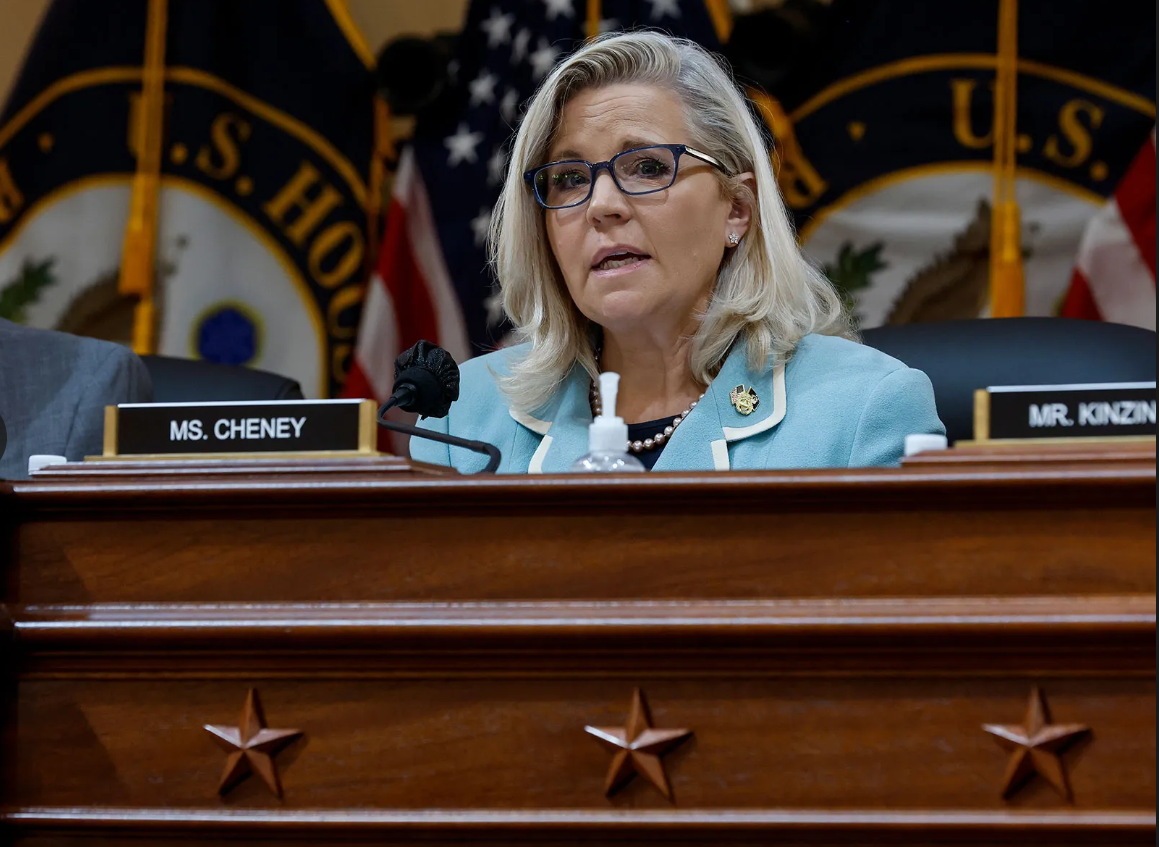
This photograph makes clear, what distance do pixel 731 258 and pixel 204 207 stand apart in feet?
6.44

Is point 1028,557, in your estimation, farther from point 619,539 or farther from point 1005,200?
point 1005,200

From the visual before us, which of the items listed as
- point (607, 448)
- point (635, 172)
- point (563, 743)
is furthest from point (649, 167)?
point (563, 743)

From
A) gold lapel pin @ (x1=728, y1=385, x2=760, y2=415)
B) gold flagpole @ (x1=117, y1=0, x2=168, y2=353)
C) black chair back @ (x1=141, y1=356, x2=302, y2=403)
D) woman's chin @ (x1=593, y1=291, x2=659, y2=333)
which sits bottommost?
gold lapel pin @ (x1=728, y1=385, x2=760, y2=415)

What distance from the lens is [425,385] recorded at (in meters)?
1.32

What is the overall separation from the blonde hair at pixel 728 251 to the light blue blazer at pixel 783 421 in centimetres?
4

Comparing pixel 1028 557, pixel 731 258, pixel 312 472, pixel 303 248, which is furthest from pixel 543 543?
pixel 303 248

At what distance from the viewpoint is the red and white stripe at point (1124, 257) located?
289 cm

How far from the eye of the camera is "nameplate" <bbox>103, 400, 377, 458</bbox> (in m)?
1.07

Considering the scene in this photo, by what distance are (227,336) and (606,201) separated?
1.95 m

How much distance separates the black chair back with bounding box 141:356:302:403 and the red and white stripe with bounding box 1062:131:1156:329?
1.72m

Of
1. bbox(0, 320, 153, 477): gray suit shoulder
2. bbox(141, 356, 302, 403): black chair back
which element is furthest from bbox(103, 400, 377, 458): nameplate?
bbox(141, 356, 302, 403): black chair back

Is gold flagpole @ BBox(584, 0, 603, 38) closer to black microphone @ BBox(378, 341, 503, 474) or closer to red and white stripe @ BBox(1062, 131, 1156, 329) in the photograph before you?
red and white stripe @ BBox(1062, 131, 1156, 329)

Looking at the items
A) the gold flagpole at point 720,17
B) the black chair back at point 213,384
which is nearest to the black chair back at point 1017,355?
the black chair back at point 213,384

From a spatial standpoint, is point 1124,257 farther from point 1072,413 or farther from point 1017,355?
point 1072,413
